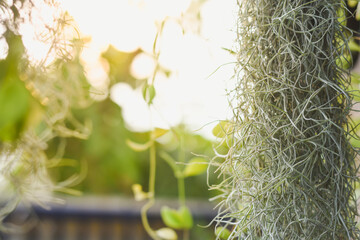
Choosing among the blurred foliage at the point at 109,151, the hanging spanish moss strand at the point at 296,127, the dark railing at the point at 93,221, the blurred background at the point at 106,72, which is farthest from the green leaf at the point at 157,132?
the dark railing at the point at 93,221

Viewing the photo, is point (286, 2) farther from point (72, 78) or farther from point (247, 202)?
point (72, 78)

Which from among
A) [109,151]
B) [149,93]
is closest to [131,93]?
[109,151]

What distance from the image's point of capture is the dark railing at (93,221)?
141 cm

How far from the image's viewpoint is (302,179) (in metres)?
0.31

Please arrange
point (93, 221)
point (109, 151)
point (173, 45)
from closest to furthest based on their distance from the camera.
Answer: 1. point (173, 45)
2. point (109, 151)
3. point (93, 221)

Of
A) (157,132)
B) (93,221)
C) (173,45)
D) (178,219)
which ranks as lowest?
(93,221)

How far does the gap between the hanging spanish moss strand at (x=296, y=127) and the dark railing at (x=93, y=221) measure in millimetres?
→ 1076

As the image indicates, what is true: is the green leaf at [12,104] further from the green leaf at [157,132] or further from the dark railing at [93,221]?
the dark railing at [93,221]

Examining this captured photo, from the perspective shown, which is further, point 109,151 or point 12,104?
point 109,151

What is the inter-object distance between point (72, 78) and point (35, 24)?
0.63 feet

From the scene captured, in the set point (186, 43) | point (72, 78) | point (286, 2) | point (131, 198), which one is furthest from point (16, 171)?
point (131, 198)

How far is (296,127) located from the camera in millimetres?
302

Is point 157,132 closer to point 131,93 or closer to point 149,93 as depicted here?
point 149,93

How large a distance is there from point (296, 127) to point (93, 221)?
1.28m
